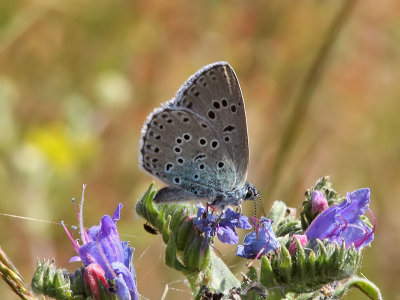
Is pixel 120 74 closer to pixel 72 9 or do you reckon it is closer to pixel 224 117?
pixel 72 9

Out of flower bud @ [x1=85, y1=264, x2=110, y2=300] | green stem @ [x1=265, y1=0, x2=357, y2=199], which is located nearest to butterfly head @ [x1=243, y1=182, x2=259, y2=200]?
flower bud @ [x1=85, y1=264, x2=110, y2=300]

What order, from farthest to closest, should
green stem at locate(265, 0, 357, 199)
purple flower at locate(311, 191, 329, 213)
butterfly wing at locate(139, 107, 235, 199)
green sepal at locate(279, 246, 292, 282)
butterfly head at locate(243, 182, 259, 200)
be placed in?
green stem at locate(265, 0, 357, 199) < butterfly wing at locate(139, 107, 235, 199) < butterfly head at locate(243, 182, 259, 200) < purple flower at locate(311, 191, 329, 213) < green sepal at locate(279, 246, 292, 282)

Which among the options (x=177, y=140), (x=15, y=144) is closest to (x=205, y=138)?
(x=177, y=140)

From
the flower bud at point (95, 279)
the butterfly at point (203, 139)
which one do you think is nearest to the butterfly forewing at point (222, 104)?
the butterfly at point (203, 139)

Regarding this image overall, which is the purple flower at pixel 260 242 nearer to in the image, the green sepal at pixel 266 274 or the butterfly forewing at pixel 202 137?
the green sepal at pixel 266 274

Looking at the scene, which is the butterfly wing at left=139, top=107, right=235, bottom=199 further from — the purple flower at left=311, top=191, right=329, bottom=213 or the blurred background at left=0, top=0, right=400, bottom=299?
the blurred background at left=0, top=0, right=400, bottom=299
